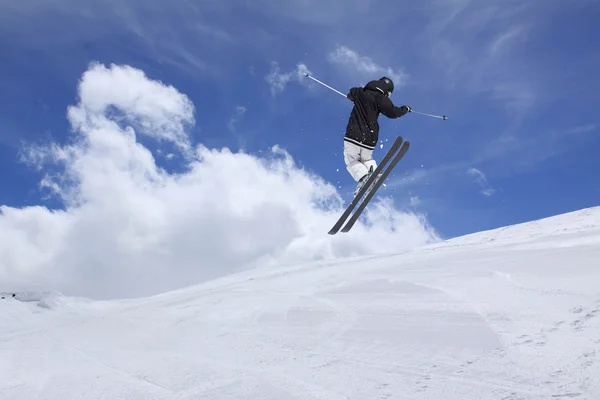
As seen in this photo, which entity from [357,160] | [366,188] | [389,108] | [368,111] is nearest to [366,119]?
[368,111]

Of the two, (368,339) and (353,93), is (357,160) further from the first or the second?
(368,339)

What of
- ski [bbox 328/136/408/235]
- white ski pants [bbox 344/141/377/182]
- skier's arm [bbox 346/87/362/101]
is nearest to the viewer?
skier's arm [bbox 346/87/362/101]

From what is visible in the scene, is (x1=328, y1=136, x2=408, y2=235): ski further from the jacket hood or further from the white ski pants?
the jacket hood

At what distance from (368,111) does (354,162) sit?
1.41 metres

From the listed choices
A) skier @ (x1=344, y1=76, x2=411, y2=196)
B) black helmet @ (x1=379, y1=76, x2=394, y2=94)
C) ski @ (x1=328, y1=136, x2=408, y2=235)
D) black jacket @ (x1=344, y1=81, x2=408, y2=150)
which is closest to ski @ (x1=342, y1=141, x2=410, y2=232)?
ski @ (x1=328, y1=136, x2=408, y2=235)

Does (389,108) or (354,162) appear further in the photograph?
(354,162)

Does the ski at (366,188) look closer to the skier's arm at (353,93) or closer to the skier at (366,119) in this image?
the skier at (366,119)

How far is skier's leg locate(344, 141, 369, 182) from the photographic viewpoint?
41.0 feet

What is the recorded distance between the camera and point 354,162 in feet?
41.6

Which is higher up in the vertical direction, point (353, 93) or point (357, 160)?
point (353, 93)

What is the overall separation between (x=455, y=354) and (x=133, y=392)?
3.77 metres

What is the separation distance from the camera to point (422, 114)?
13555 millimetres

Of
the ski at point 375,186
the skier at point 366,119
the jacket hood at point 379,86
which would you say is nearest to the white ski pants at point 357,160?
the skier at point 366,119

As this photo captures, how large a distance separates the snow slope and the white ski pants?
2.52m
